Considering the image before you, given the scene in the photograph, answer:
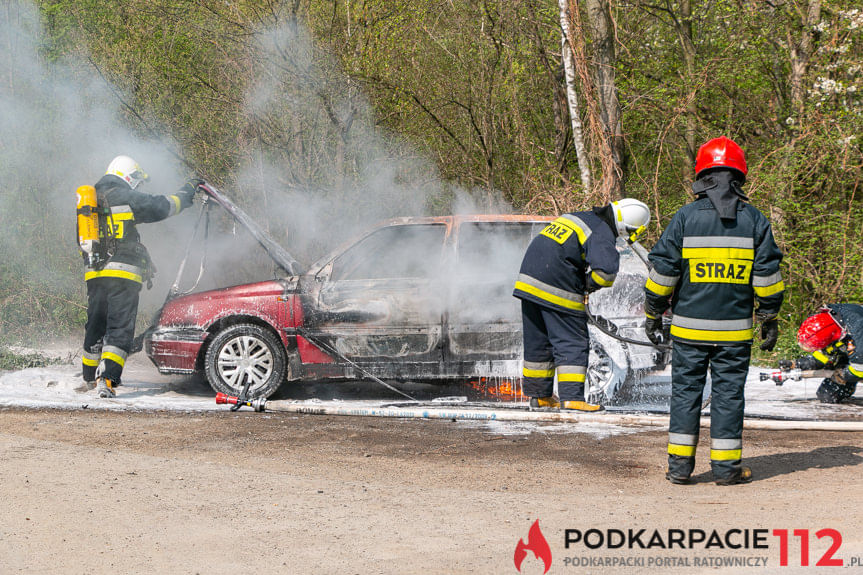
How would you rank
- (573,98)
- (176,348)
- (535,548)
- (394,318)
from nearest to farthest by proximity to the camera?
(535,548) < (394,318) < (176,348) < (573,98)

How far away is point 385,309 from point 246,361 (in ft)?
4.42

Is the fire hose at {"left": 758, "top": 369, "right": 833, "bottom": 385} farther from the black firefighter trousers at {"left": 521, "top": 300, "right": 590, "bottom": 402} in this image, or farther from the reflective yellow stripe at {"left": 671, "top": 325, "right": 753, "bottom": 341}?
the reflective yellow stripe at {"left": 671, "top": 325, "right": 753, "bottom": 341}

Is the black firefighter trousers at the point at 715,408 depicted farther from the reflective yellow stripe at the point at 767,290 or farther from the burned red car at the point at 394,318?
the burned red car at the point at 394,318

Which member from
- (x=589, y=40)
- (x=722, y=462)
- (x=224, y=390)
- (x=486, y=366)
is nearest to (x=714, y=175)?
(x=722, y=462)

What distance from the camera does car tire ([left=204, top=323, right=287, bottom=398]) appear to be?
804cm

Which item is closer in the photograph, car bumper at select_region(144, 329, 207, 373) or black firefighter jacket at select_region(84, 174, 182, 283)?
car bumper at select_region(144, 329, 207, 373)

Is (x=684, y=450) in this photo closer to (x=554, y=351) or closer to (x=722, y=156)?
(x=722, y=156)

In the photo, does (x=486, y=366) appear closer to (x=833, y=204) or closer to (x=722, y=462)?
(x=722, y=462)

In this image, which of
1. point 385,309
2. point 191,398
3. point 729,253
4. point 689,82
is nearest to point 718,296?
point 729,253

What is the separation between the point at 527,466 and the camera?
18.2ft

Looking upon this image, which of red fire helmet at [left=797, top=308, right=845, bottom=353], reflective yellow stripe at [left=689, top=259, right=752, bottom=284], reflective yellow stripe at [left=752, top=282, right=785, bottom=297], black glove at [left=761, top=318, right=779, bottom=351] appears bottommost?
red fire helmet at [left=797, top=308, right=845, bottom=353]

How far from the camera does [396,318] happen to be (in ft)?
26.0

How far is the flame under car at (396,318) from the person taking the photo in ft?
25.7

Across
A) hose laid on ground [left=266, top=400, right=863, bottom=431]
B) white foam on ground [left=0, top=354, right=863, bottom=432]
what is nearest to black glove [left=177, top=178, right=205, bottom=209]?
white foam on ground [left=0, top=354, right=863, bottom=432]
